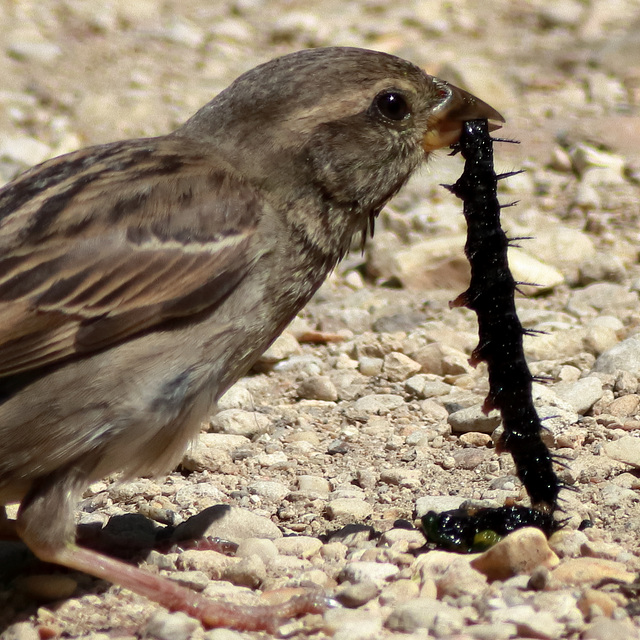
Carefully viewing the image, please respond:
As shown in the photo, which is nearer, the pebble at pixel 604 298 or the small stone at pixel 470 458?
the small stone at pixel 470 458

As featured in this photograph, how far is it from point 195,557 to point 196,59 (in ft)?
25.5

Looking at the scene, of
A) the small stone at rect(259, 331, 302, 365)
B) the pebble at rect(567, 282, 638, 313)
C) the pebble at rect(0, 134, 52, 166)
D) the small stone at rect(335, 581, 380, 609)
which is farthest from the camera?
the pebble at rect(0, 134, 52, 166)

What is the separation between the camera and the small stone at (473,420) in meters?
4.97

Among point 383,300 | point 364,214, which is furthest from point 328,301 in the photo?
point 364,214

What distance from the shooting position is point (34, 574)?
13.3 feet

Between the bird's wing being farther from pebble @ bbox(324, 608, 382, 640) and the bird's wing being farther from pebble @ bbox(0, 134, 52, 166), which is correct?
pebble @ bbox(0, 134, 52, 166)

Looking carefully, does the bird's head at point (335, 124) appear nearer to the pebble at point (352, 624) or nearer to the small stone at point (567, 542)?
the small stone at point (567, 542)

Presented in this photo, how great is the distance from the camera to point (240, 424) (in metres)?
5.22

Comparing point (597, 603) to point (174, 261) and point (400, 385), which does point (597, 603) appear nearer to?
point (174, 261)

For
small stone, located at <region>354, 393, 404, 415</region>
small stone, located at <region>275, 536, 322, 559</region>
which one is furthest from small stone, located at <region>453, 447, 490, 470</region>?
small stone, located at <region>275, 536, 322, 559</region>

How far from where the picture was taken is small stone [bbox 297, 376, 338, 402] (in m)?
5.62

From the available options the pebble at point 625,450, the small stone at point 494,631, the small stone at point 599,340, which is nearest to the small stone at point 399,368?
the small stone at point 599,340

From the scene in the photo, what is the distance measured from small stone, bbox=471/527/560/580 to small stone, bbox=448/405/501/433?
1347 millimetres

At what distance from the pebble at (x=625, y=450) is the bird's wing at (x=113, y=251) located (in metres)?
1.77
